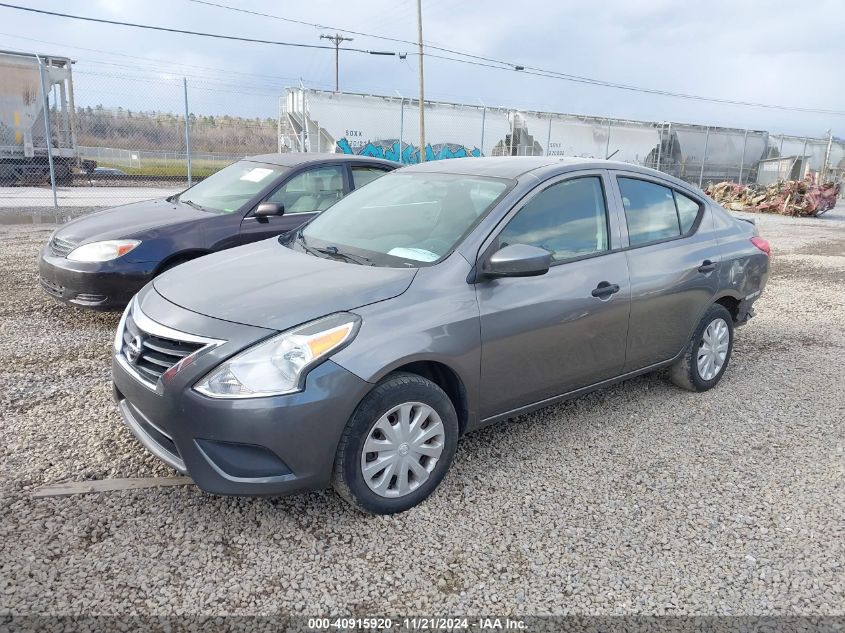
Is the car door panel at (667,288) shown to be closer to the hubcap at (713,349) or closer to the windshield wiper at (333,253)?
the hubcap at (713,349)

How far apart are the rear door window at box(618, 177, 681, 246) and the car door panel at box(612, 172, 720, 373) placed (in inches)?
1.8

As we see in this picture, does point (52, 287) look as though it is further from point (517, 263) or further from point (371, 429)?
point (517, 263)

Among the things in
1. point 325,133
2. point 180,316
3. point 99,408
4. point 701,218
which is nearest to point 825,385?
point 701,218

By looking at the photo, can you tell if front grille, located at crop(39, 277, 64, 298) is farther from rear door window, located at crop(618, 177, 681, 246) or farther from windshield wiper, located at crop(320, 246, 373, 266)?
rear door window, located at crop(618, 177, 681, 246)

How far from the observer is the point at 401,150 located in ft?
67.5

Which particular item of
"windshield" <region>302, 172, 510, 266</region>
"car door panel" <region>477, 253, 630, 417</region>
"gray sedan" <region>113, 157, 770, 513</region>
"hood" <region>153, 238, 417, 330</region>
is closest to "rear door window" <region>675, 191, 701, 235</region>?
"gray sedan" <region>113, 157, 770, 513</region>

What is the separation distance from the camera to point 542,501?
3.18m

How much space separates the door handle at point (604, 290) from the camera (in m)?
3.66

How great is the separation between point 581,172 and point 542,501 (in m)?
1.92

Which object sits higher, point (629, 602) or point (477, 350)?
point (477, 350)

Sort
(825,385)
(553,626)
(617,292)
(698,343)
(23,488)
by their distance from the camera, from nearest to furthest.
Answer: (553,626) → (23,488) → (617,292) → (698,343) → (825,385)

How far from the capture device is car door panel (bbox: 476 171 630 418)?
10.7 feet

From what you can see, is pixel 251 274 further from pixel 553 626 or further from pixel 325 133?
pixel 325 133

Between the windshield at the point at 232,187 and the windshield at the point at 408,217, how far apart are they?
2.09 meters
